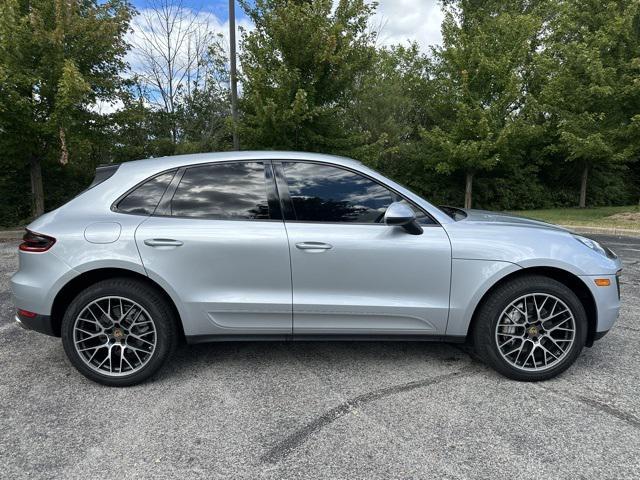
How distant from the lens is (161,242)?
2.87 meters

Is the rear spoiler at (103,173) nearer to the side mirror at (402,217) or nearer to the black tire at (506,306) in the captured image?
the side mirror at (402,217)

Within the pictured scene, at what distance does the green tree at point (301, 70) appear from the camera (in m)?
9.80

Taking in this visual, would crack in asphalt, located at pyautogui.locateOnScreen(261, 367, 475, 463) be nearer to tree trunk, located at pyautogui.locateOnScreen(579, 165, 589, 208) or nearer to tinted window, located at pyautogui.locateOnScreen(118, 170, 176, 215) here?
tinted window, located at pyautogui.locateOnScreen(118, 170, 176, 215)

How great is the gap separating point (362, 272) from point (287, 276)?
52 centimetres


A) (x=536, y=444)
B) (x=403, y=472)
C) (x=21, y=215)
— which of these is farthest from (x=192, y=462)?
(x=21, y=215)

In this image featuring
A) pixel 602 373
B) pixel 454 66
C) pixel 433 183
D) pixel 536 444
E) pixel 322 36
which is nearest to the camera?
pixel 536 444

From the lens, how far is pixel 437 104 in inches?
601

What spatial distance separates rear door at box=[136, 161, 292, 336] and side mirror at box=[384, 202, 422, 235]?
0.73m

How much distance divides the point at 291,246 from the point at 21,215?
1189 cm

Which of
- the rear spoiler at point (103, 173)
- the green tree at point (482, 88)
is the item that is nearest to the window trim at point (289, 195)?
the rear spoiler at point (103, 173)

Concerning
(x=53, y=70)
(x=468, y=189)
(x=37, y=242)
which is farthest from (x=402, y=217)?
(x=468, y=189)

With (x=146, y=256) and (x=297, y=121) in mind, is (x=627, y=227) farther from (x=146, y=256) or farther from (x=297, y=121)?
(x=146, y=256)

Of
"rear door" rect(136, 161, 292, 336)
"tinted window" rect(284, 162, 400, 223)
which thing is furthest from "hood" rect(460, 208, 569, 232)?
"rear door" rect(136, 161, 292, 336)

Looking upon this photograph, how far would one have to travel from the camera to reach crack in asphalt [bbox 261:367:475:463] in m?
2.26
